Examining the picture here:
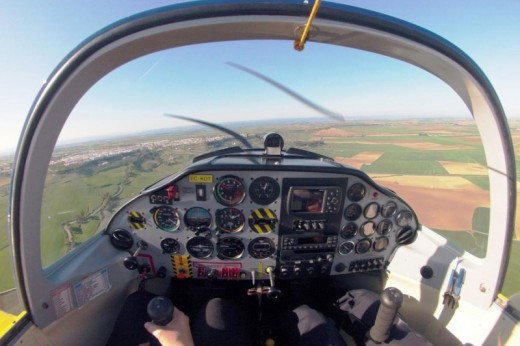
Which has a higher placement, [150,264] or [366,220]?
[366,220]

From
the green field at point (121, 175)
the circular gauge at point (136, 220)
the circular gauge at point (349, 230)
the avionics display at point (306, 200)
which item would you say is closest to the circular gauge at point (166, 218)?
the circular gauge at point (136, 220)

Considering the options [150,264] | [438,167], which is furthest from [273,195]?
[438,167]

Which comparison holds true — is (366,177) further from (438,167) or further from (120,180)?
(438,167)

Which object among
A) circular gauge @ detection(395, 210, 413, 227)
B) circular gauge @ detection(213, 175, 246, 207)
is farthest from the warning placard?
circular gauge @ detection(395, 210, 413, 227)

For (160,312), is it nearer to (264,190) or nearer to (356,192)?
(264,190)

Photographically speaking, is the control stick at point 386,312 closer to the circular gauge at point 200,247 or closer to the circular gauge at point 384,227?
the circular gauge at point 384,227

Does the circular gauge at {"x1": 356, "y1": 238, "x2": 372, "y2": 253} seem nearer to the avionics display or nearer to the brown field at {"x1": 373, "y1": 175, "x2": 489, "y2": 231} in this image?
the avionics display
